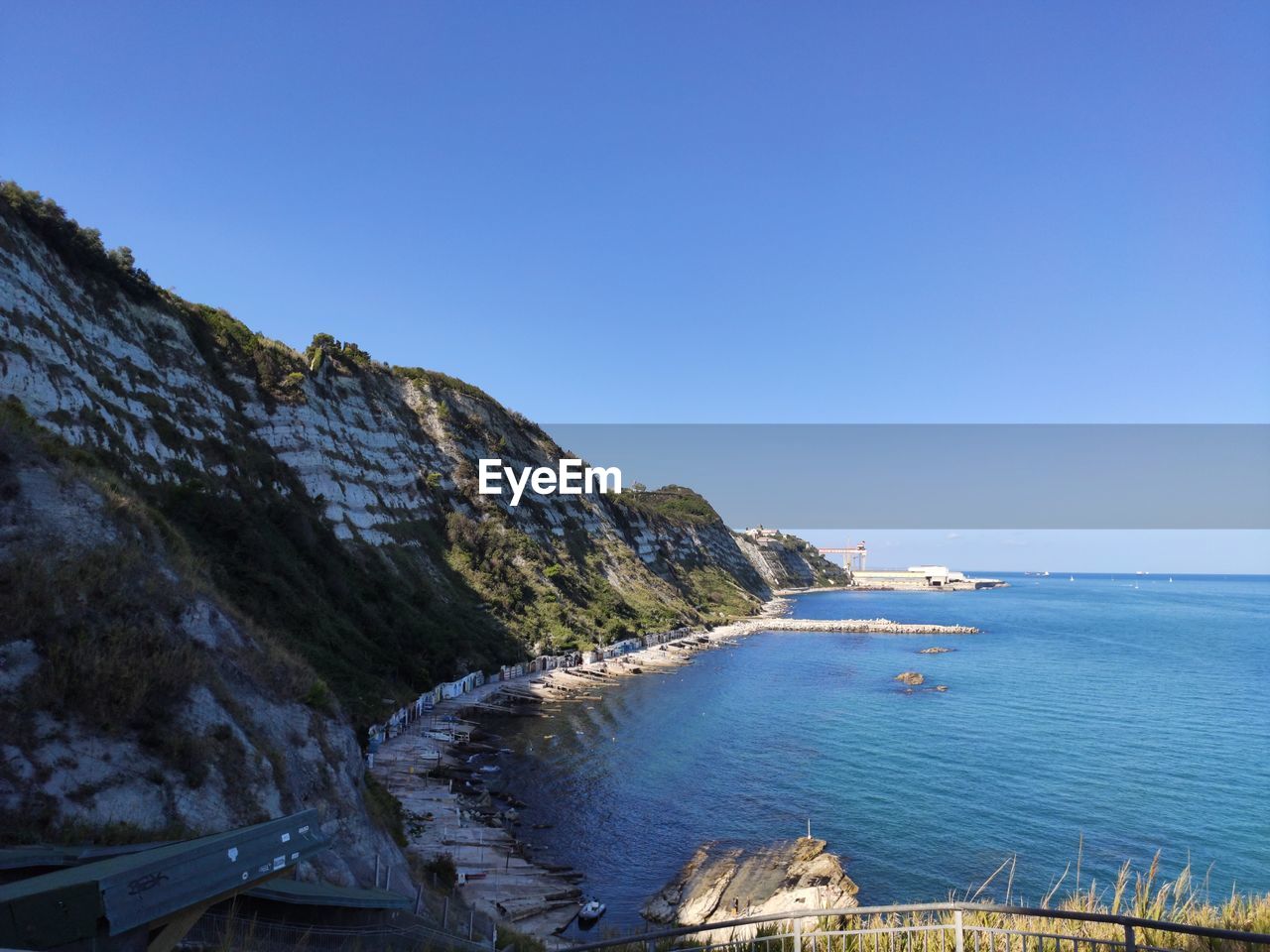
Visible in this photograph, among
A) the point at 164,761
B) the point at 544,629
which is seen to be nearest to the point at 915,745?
the point at 544,629

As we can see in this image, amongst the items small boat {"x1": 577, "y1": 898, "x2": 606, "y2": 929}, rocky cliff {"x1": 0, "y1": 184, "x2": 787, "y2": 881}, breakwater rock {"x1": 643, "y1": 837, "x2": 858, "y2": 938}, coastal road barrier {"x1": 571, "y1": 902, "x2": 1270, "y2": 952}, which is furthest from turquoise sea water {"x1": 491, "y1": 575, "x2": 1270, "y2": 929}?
coastal road barrier {"x1": 571, "y1": 902, "x2": 1270, "y2": 952}

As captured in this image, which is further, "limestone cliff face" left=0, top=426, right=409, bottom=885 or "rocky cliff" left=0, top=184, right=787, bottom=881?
"rocky cliff" left=0, top=184, right=787, bottom=881

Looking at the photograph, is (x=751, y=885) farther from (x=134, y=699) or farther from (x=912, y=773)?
(x=134, y=699)

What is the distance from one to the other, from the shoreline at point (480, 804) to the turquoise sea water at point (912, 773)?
1.65 m

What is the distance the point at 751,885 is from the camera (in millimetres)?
27344

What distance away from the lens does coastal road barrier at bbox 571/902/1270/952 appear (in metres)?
6.63

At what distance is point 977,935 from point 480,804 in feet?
105

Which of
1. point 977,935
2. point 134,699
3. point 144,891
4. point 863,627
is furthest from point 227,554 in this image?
point 863,627

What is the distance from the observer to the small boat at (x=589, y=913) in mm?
24688

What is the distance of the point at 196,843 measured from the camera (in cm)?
653

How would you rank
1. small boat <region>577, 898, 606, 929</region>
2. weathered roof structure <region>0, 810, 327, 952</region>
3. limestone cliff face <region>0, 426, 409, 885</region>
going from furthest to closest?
small boat <region>577, 898, 606, 929</region>
limestone cliff face <region>0, 426, 409, 885</region>
weathered roof structure <region>0, 810, 327, 952</region>

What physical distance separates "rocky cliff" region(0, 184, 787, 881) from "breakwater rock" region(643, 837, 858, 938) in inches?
515

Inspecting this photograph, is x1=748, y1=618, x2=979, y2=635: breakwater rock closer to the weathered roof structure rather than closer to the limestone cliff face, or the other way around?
the limestone cliff face

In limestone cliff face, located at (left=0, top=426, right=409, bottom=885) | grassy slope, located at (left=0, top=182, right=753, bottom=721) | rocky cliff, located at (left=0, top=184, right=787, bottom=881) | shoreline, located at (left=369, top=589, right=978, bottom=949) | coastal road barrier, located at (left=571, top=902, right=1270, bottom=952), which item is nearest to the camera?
coastal road barrier, located at (left=571, top=902, right=1270, bottom=952)
